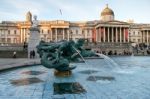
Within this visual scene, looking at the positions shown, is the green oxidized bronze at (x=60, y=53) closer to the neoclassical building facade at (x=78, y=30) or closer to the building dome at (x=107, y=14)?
the neoclassical building facade at (x=78, y=30)

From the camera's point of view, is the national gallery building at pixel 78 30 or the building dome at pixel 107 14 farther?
the building dome at pixel 107 14

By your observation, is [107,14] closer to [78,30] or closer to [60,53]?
[78,30]

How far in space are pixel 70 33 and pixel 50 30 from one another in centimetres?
771

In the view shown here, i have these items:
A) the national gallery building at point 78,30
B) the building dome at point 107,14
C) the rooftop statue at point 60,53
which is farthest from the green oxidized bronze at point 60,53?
the building dome at point 107,14

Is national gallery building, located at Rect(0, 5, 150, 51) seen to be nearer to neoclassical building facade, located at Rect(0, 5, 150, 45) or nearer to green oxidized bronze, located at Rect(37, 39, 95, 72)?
neoclassical building facade, located at Rect(0, 5, 150, 45)

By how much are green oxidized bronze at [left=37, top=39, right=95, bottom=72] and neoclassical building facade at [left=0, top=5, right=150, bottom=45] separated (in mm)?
86675

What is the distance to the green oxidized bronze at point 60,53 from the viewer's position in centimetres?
1436

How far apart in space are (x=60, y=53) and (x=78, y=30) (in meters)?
98.7

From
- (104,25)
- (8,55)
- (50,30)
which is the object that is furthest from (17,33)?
(8,55)

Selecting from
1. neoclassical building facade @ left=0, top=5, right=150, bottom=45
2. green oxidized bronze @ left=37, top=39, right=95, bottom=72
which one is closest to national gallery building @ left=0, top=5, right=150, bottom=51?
neoclassical building facade @ left=0, top=5, right=150, bottom=45

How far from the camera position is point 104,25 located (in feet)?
332

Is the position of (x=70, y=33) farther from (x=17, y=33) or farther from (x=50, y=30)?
(x=17, y=33)

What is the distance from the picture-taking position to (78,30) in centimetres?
11306

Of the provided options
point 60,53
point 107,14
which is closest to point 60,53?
point 60,53
